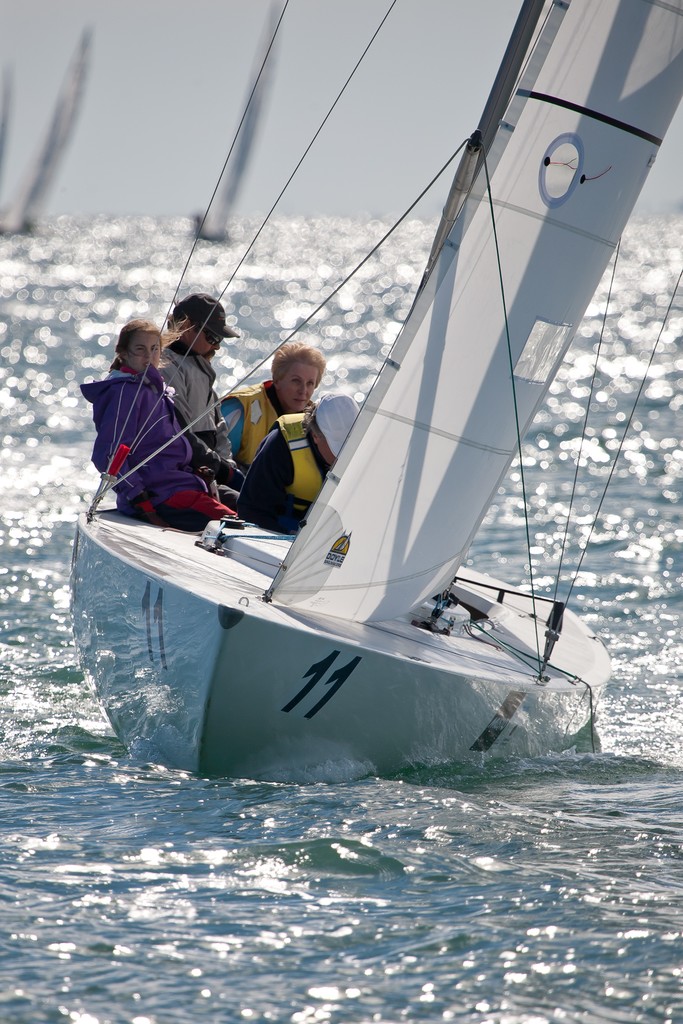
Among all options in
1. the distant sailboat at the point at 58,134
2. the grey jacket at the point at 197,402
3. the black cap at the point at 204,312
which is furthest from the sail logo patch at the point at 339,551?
the distant sailboat at the point at 58,134

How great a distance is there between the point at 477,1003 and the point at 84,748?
1.96 meters

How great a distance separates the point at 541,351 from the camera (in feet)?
13.3

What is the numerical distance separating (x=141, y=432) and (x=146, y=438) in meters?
0.05

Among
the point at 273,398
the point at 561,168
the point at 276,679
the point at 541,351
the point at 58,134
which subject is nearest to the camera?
the point at 276,679

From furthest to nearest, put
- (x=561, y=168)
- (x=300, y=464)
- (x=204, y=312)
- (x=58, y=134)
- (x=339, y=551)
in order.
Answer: (x=58, y=134) → (x=204, y=312) → (x=300, y=464) → (x=561, y=168) → (x=339, y=551)

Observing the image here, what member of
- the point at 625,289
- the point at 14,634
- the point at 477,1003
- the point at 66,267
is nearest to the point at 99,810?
the point at 477,1003

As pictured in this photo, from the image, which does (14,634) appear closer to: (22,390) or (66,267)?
(22,390)

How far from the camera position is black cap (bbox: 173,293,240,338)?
16.8 feet

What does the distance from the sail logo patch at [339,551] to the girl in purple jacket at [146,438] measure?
1059 millimetres

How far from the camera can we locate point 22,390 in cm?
1596

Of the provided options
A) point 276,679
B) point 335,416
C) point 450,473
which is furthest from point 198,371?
point 276,679

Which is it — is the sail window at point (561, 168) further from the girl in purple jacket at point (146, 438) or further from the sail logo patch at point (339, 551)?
the girl in purple jacket at point (146, 438)

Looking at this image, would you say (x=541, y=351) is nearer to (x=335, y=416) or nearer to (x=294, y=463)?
(x=335, y=416)

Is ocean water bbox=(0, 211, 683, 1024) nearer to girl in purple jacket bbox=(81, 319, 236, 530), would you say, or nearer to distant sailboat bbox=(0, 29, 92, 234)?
girl in purple jacket bbox=(81, 319, 236, 530)
